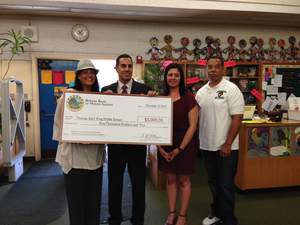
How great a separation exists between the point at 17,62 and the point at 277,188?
4739 millimetres

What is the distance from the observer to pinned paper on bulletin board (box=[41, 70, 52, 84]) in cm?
510

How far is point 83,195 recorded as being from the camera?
6.33ft

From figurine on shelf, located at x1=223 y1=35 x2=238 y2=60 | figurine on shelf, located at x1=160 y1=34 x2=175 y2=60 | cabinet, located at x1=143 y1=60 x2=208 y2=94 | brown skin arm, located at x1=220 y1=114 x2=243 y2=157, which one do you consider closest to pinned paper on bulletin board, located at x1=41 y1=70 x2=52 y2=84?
cabinet, located at x1=143 y1=60 x2=208 y2=94

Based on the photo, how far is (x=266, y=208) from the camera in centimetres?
299

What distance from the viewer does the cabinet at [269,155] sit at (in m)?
3.27

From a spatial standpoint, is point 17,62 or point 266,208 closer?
point 266,208

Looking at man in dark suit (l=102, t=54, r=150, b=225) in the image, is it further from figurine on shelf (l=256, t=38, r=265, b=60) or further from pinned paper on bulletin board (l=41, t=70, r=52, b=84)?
figurine on shelf (l=256, t=38, r=265, b=60)

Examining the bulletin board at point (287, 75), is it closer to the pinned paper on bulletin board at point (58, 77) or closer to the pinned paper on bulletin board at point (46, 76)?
the pinned paper on bulletin board at point (58, 77)

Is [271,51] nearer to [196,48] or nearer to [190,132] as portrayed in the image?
[196,48]

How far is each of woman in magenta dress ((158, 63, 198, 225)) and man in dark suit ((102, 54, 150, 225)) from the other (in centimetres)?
23

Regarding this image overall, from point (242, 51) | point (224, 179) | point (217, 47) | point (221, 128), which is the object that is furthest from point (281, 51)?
point (224, 179)

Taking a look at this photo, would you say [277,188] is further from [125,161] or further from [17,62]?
[17,62]

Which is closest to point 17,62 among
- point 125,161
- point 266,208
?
point 125,161

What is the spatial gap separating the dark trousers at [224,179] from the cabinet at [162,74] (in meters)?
2.11
